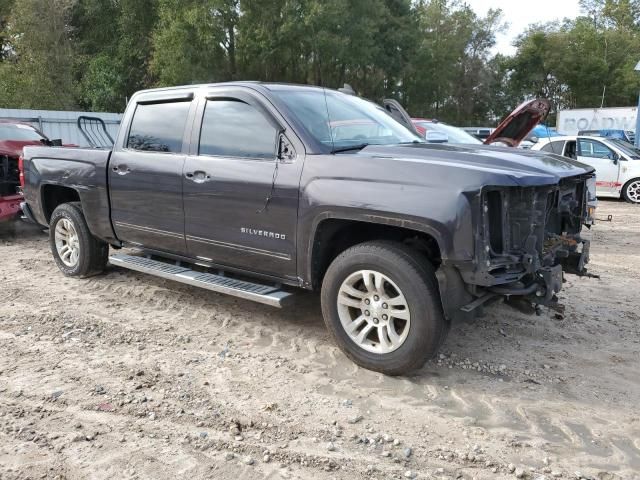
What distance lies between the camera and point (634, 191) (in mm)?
13445

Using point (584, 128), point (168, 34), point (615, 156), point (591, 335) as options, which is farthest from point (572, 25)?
point (591, 335)

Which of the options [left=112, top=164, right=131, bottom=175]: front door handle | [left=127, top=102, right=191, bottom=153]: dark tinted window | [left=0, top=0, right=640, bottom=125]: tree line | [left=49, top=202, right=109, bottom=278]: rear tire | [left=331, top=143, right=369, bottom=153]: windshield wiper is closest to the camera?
[left=331, top=143, right=369, bottom=153]: windshield wiper

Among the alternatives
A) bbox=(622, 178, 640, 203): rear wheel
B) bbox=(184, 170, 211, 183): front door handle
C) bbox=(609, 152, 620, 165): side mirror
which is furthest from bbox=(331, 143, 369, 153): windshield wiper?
bbox=(622, 178, 640, 203): rear wheel

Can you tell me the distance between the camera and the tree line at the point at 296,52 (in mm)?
23438

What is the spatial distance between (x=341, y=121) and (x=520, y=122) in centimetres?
623

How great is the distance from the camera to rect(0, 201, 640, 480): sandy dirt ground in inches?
115

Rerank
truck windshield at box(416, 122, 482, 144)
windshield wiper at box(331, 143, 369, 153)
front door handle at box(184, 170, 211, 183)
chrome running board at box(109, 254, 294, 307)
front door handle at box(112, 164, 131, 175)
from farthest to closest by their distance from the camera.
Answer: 1. truck windshield at box(416, 122, 482, 144)
2. front door handle at box(112, 164, 131, 175)
3. front door handle at box(184, 170, 211, 183)
4. chrome running board at box(109, 254, 294, 307)
5. windshield wiper at box(331, 143, 369, 153)

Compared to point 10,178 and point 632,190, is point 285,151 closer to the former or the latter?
point 10,178

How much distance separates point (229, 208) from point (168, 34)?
1008 inches

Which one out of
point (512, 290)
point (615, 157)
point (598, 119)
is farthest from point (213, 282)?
point (598, 119)

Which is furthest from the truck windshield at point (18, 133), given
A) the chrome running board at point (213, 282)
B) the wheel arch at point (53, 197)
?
the chrome running board at point (213, 282)

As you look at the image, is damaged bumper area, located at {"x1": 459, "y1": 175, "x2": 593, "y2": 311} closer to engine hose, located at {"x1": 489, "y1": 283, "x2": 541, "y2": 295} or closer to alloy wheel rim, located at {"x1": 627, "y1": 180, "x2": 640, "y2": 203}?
engine hose, located at {"x1": 489, "y1": 283, "x2": 541, "y2": 295}

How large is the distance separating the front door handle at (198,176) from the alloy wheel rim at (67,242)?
1973mm

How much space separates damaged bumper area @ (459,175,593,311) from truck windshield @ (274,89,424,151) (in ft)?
4.03
